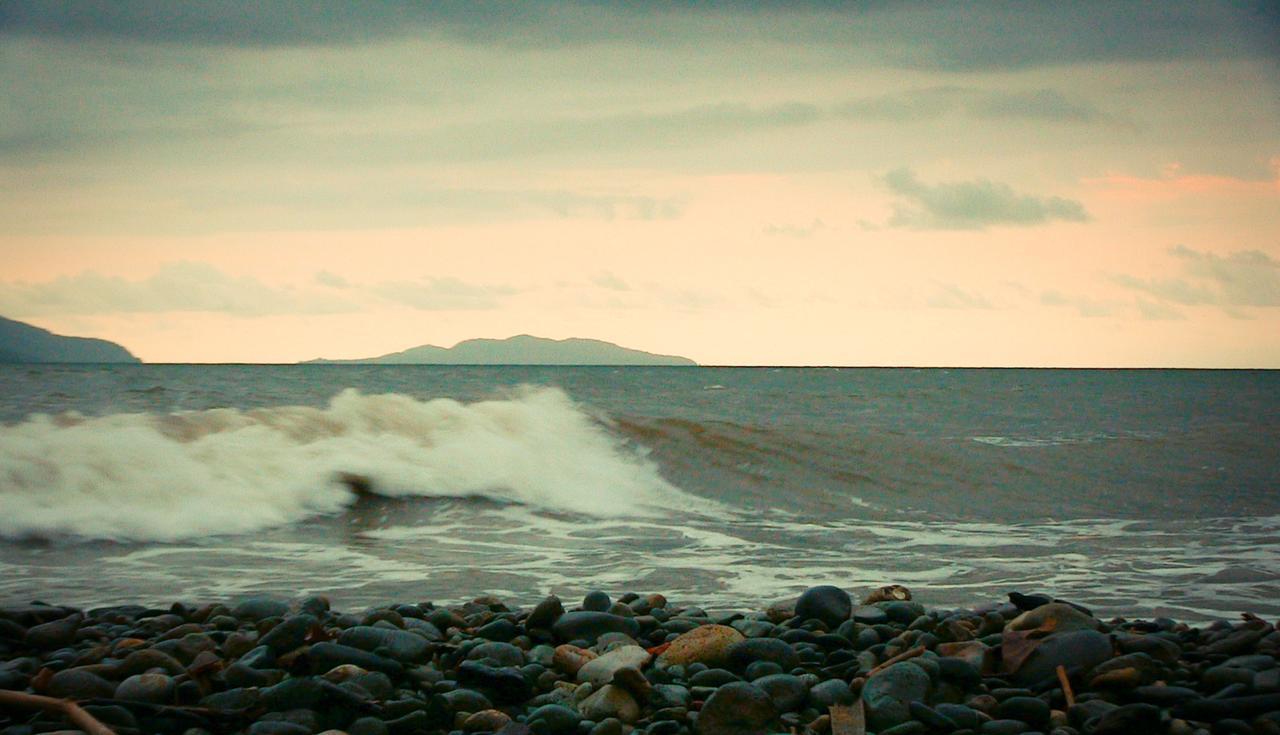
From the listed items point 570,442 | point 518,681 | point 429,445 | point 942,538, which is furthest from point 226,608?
point 570,442

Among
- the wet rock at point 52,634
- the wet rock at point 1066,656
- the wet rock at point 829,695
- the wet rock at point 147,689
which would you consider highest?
the wet rock at point 1066,656

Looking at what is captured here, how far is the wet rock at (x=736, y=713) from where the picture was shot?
368 centimetres

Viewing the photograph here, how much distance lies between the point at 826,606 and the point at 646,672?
3.97 feet

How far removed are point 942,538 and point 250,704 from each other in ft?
22.3

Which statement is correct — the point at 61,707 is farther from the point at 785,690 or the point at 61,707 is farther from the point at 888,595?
the point at 888,595

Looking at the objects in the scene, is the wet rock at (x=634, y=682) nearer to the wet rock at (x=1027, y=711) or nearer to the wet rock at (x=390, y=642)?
the wet rock at (x=390, y=642)

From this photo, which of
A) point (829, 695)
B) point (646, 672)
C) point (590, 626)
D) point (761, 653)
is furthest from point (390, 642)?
point (829, 695)

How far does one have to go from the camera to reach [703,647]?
448 centimetres

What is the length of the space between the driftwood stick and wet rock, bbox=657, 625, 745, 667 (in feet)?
6.83

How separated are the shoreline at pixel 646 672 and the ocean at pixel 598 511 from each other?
4.51 feet

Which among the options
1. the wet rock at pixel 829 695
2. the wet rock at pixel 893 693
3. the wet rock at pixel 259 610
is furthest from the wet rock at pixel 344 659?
the wet rock at pixel 893 693

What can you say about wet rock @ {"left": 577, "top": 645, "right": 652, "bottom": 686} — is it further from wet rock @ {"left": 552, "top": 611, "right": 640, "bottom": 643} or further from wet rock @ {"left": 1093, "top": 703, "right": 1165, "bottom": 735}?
wet rock @ {"left": 1093, "top": 703, "right": 1165, "bottom": 735}

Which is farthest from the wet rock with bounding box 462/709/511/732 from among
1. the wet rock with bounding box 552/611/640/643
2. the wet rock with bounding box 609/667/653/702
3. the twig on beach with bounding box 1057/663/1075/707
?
the twig on beach with bounding box 1057/663/1075/707

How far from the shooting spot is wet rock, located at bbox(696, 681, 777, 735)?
3682mm
